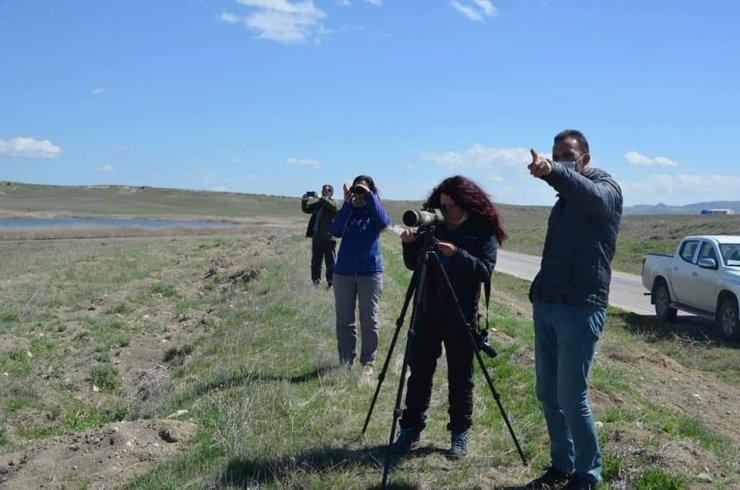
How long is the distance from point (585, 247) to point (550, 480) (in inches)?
59.3

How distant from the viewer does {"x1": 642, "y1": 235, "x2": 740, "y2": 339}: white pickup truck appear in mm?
12055

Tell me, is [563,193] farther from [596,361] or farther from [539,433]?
[596,361]

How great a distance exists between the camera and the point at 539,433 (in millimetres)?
5660

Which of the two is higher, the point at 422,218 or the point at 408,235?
the point at 422,218

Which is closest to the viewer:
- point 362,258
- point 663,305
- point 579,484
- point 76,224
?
point 579,484

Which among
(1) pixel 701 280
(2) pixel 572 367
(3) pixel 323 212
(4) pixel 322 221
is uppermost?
(3) pixel 323 212

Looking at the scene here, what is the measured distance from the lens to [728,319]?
11.9m

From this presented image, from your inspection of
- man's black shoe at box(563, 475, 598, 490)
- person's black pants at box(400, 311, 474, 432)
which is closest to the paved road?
person's black pants at box(400, 311, 474, 432)

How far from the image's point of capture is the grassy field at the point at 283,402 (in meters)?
4.95

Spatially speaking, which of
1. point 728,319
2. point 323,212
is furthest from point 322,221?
point 728,319

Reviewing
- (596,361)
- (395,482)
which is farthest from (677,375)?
(395,482)

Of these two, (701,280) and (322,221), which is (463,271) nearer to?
(322,221)

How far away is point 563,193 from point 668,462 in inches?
81.3

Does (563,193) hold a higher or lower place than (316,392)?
higher
